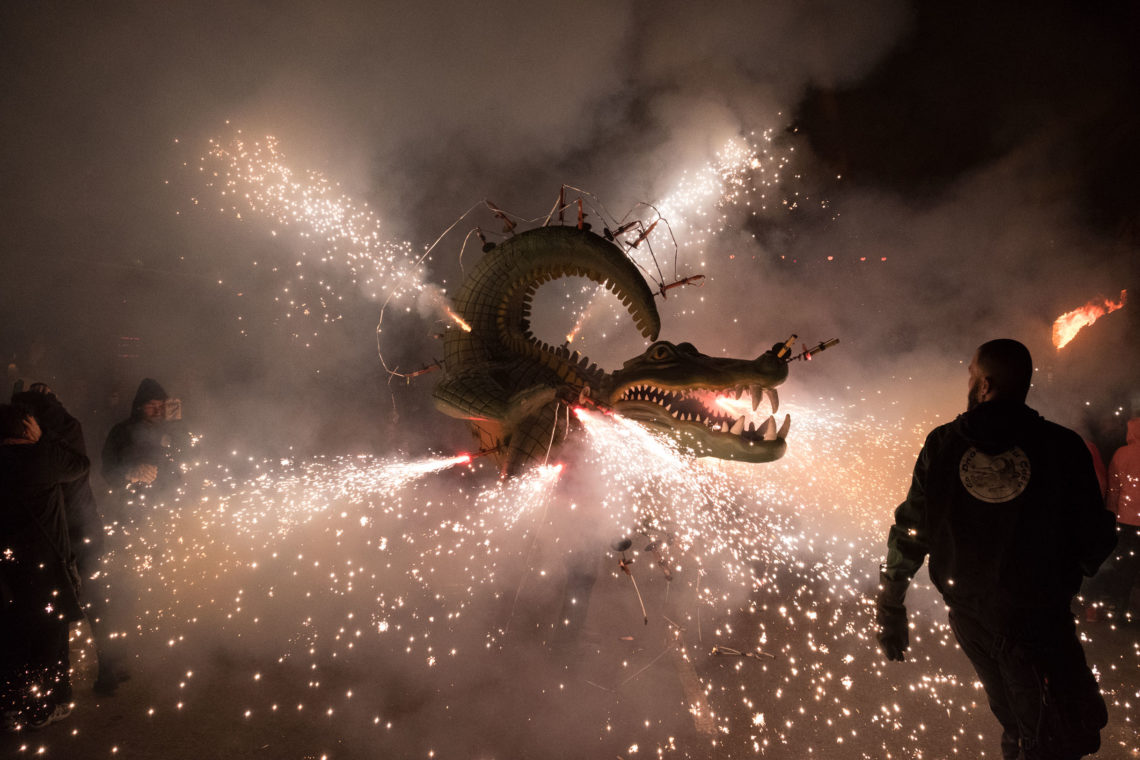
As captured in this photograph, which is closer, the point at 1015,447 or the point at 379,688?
the point at 1015,447

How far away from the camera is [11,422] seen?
2.63m

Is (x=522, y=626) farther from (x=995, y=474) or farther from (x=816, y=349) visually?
(x=995, y=474)

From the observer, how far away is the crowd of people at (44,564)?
267 centimetres

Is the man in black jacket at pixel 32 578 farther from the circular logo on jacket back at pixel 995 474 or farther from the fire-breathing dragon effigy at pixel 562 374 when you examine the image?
the circular logo on jacket back at pixel 995 474

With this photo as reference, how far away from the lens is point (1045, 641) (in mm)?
1702

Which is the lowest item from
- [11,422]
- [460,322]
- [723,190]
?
[11,422]

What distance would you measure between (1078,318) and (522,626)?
7.54 metres

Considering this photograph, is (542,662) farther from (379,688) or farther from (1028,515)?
(1028,515)

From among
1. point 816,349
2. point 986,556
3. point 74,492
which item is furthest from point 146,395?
point 986,556

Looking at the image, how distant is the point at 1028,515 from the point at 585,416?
2547mm

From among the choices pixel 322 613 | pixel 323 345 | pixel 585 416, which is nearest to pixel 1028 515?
pixel 585 416

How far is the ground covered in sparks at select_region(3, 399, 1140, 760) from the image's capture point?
109 inches

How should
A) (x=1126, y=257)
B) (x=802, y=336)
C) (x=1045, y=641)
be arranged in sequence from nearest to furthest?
(x=1045, y=641) < (x=1126, y=257) < (x=802, y=336)

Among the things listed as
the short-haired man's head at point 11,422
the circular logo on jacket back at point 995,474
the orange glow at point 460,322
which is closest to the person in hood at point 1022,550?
the circular logo on jacket back at point 995,474
